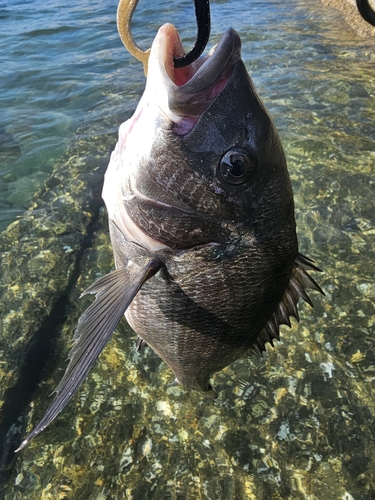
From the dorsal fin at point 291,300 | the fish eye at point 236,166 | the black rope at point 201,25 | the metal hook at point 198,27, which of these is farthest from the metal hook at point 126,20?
the dorsal fin at point 291,300

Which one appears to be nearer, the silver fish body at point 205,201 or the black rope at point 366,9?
the silver fish body at point 205,201

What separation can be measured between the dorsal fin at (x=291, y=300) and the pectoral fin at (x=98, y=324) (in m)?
0.72

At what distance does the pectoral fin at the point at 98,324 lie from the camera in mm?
1604

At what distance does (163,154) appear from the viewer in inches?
67.4

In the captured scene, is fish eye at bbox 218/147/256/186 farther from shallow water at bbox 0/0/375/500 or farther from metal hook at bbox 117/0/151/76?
shallow water at bbox 0/0/375/500

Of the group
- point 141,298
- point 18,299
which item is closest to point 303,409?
point 141,298

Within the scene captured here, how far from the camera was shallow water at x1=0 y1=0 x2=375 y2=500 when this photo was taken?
2.85m

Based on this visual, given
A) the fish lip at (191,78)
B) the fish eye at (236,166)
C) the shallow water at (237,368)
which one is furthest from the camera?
the shallow water at (237,368)

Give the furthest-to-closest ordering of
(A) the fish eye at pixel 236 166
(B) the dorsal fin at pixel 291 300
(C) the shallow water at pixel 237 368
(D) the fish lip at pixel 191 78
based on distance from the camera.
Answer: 1. (C) the shallow water at pixel 237 368
2. (B) the dorsal fin at pixel 291 300
3. (A) the fish eye at pixel 236 166
4. (D) the fish lip at pixel 191 78

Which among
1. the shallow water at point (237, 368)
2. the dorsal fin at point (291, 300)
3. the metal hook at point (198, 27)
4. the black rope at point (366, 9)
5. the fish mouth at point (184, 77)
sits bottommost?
the shallow water at point (237, 368)

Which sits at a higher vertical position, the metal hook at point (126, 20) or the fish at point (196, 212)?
the metal hook at point (126, 20)

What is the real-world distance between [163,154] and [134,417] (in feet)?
7.05

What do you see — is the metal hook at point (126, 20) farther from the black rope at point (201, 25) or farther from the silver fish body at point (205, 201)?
the black rope at point (201, 25)

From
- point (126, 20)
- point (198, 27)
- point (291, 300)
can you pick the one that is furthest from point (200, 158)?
point (291, 300)
